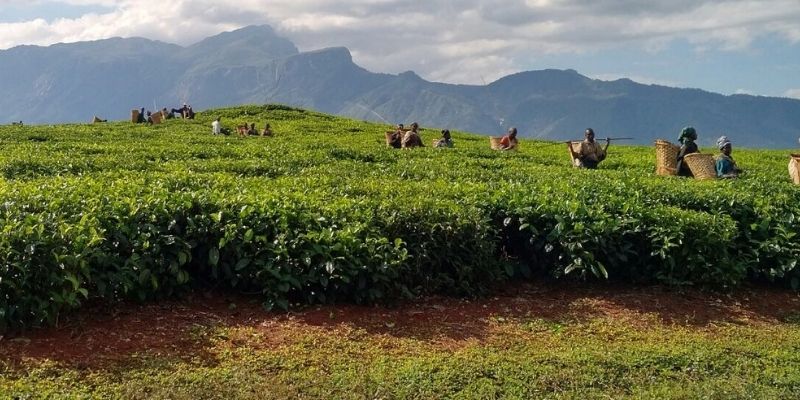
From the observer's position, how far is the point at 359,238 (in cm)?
698

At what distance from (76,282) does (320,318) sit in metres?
2.03

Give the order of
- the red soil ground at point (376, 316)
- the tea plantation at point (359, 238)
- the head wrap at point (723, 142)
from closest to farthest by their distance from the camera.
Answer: the red soil ground at point (376, 316) → the tea plantation at point (359, 238) → the head wrap at point (723, 142)

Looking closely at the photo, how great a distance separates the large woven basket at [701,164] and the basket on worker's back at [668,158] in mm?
667

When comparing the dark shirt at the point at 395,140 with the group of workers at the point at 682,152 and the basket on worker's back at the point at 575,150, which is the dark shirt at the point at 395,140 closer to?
the group of workers at the point at 682,152

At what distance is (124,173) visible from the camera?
1073cm

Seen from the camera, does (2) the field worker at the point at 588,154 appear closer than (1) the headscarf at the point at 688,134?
No

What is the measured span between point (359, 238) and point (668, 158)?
1008 centimetres

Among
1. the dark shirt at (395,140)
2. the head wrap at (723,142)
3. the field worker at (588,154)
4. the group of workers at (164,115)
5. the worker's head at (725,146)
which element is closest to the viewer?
the worker's head at (725,146)

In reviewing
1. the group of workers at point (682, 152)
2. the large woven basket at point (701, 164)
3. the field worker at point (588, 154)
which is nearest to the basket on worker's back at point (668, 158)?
the group of workers at point (682, 152)

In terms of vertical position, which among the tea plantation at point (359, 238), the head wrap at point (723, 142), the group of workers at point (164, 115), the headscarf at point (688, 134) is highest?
the group of workers at point (164, 115)

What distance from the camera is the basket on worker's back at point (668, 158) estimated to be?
14.9m

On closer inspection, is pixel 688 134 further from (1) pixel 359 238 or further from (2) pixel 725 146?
(1) pixel 359 238

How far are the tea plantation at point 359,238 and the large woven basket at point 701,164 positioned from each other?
313 centimetres

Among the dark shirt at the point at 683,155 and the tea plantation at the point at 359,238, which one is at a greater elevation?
the dark shirt at the point at 683,155
